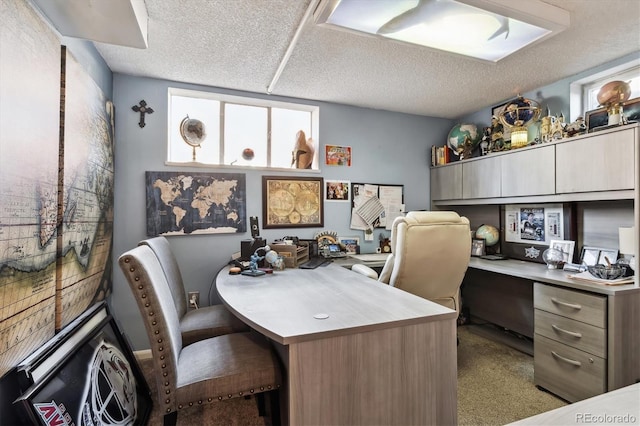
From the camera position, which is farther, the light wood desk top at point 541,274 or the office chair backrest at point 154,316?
the light wood desk top at point 541,274

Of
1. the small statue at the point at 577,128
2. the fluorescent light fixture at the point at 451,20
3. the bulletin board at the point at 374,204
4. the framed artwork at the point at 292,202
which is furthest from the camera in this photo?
the bulletin board at the point at 374,204

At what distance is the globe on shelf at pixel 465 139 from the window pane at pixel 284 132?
1614mm

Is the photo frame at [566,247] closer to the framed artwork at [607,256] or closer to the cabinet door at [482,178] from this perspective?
the framed artwork at [607,256]

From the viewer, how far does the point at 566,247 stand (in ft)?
7.89

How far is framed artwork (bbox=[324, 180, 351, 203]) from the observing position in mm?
3158

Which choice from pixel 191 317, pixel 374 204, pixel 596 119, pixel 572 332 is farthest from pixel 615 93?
pixel 191 317

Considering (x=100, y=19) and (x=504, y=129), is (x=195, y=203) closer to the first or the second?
(x=100, y=19)

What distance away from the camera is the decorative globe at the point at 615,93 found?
6.40 ft

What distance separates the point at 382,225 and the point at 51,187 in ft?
9.23

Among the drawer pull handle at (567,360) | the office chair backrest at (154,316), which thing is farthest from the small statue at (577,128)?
the office chair backrest at (154,316)

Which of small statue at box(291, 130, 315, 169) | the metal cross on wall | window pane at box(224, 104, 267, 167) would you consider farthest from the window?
the metal cross on wall

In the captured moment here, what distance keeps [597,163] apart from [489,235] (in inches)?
47.1

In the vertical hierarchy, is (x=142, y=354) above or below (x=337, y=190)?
below

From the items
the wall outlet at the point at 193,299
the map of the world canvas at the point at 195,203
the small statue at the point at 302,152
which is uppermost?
the small statue at the point at 302,152
